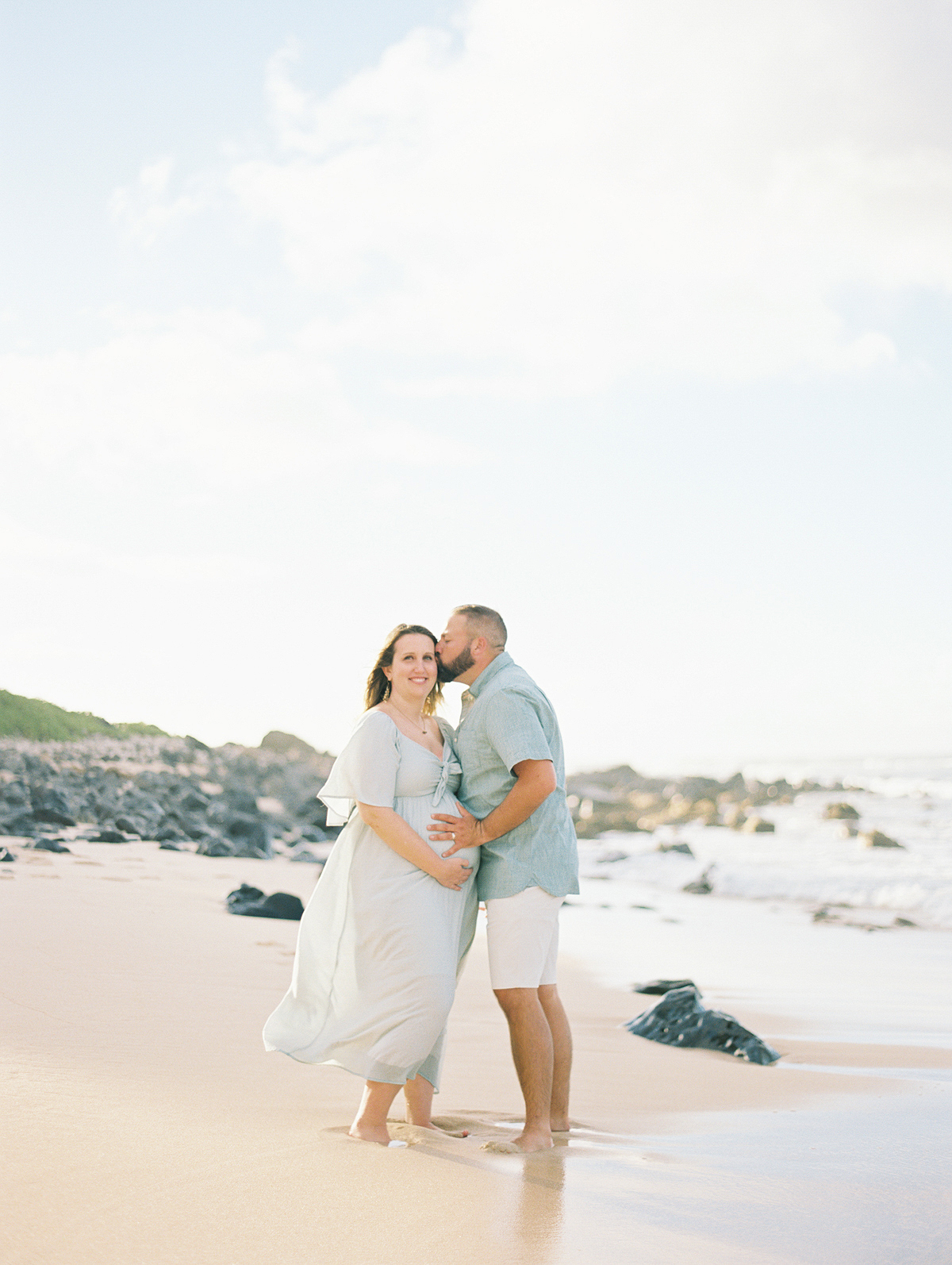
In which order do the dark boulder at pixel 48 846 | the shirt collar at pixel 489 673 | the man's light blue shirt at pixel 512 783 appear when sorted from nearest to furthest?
the man's light blue shirt at pixel 512 783 < the shirt collar at pixel 489 673 < the dark boulder at pixel 48 846

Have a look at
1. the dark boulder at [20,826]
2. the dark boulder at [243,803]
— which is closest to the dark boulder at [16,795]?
the dark boulder at [20,826]

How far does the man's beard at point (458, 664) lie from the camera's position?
16.0ft

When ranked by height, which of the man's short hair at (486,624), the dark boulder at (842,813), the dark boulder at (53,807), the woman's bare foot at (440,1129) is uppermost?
the dark boulder at (842,813)

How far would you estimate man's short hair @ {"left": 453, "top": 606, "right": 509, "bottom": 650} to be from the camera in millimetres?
4926

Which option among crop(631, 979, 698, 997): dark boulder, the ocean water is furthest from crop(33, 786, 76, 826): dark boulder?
crop(631, 979, 698, 997): dark boulder

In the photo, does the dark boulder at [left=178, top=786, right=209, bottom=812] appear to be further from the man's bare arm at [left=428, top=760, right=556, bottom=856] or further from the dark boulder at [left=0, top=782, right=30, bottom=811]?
the man's bare arm at [left=428, top=760, right=556, bottom=856]

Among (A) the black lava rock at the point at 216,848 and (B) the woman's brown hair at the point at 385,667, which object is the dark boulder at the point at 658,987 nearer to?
(B) the woman's brown hair at the point at 385,667

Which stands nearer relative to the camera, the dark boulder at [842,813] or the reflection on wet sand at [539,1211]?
the reflection on wet sand at [539,1211]

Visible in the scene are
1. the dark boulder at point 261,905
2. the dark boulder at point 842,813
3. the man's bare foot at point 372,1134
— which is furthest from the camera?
the dark boulder at point 842,813

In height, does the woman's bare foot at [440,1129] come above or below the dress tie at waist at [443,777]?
below

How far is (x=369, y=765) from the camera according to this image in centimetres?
434

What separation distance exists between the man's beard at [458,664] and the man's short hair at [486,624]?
3.9 inches

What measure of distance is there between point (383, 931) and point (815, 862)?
1512 cm

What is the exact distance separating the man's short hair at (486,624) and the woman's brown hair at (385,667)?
215mm
